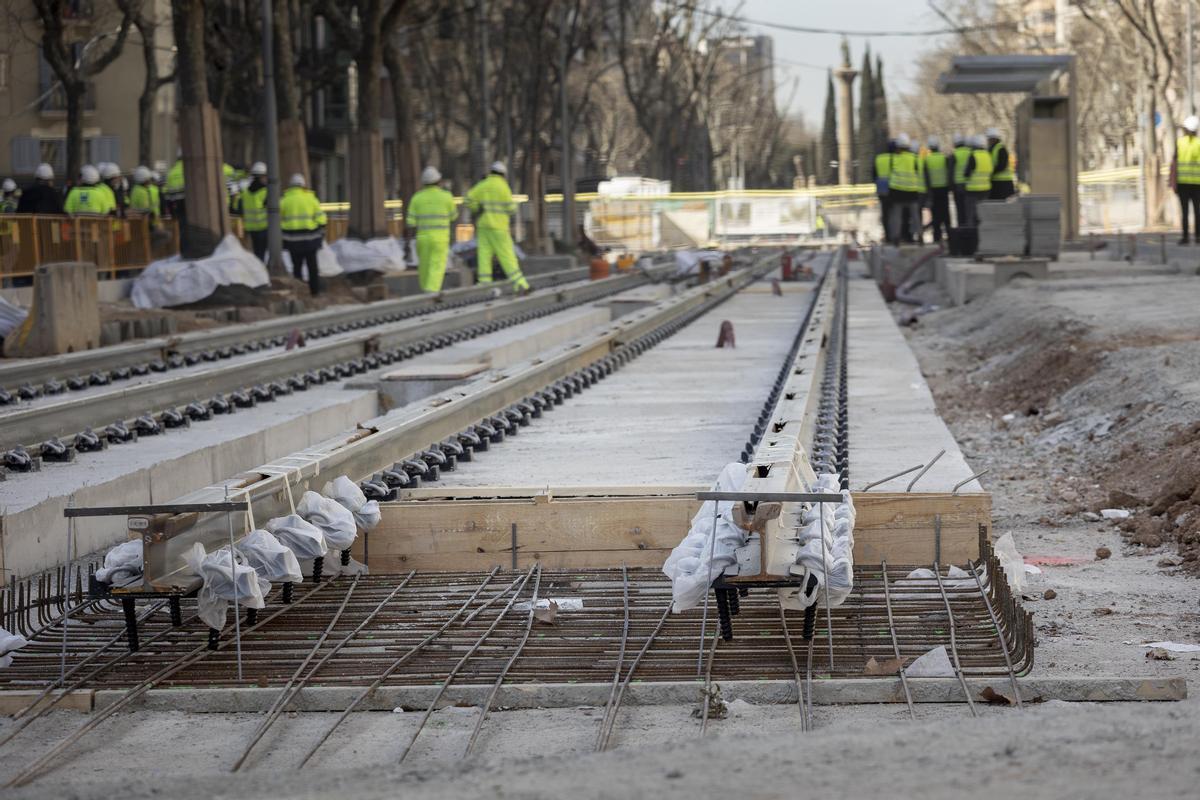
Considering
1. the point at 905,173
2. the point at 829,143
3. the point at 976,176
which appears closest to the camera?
the point at 976,176

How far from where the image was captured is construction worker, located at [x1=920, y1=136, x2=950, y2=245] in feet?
→ 117

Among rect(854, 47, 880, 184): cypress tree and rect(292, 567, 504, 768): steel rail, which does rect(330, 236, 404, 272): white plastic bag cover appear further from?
rect(854, 47, 880, 184): cypress tree

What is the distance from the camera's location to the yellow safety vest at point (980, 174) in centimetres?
3409

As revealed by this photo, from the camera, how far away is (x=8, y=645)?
7441 millimetres

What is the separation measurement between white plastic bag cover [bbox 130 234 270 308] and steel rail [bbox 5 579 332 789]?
19940mm

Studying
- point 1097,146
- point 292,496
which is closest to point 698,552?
point 292,496

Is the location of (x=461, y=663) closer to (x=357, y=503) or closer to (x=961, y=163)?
(x=357, y=503)

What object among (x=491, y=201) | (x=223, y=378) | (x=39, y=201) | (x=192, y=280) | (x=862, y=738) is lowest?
(x=862, y=738)

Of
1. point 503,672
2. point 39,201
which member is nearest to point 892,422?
point 503,672

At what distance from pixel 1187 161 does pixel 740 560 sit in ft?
82.0

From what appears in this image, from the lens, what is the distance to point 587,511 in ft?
29.0

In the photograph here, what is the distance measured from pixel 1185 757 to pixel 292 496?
4625 mm

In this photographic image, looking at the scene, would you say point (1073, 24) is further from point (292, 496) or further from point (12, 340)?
point (292, 496)

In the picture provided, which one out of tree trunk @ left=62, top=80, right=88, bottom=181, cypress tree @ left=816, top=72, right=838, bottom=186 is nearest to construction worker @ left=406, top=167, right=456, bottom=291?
tree trunk @ left=62, top=80, right=88, bottom=181
